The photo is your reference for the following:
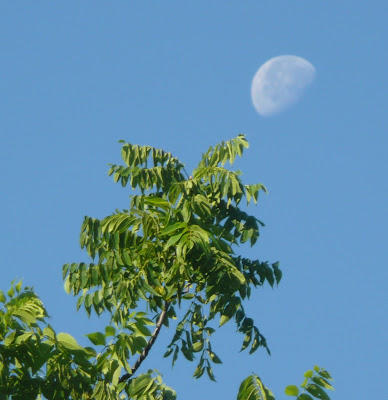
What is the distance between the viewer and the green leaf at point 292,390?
6.71m

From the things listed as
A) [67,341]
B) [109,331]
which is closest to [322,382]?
[109,331]

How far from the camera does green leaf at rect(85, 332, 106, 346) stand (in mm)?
7508

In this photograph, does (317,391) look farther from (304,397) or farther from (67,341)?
(67,341)

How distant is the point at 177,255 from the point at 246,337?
149 cm

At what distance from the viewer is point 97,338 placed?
7531 mm

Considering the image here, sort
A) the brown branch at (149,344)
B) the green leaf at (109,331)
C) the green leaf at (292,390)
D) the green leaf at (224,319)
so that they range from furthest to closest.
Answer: the green leaf at (224,319) → the brown branch at (149,344) → the green leaf at (109,331) → the green leaf at (292,390)

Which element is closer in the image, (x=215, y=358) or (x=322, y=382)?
(x=322, y=382)

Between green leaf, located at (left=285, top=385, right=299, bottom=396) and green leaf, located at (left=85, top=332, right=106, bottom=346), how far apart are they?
1.61m

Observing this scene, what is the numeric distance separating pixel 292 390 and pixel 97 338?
167 cm

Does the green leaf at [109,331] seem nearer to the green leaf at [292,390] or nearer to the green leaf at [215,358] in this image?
the green leaf at [292,390]

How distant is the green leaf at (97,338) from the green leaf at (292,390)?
1.61 metres

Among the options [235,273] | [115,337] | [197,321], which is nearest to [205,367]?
[197,321]

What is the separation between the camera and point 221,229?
913cm

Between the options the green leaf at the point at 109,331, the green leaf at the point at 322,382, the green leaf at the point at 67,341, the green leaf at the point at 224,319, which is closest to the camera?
the green leaf at the point at 322,382
